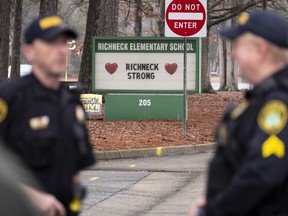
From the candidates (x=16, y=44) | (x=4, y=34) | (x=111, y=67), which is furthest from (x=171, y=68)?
(x=16, y=44)

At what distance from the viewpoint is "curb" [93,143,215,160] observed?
652 inches

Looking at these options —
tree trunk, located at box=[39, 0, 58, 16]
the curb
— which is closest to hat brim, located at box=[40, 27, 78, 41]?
the curb

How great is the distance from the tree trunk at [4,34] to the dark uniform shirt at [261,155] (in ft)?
85.2

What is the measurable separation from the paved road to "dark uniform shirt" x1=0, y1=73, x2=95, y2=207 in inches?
215

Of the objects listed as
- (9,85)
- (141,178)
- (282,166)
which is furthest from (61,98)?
(141,178)

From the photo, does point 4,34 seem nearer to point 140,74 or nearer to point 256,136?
point 140,74

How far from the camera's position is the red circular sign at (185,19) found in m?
18.9

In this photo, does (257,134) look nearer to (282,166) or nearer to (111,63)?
(282,166)

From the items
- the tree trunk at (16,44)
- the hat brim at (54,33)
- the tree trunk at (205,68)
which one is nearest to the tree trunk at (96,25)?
the tree trunk at (16,44)

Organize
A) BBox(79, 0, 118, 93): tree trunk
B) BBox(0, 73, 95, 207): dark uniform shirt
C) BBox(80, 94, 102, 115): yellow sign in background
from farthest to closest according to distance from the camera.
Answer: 1. BBox(79, 0, 118, 93): tree trunk
2. BBox(80, 94, 102, 115): yellow sign in background
3. BBox(0, 73, 95, 207): dark uniform shirt

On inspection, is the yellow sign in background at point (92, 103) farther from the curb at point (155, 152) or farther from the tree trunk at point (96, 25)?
the tree trunk at point (96, 25)

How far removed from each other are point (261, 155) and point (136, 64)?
16634mm

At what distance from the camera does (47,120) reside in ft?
18.1

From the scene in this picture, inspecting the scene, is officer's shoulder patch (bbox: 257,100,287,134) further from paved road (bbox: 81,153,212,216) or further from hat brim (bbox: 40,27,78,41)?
paved road (bbox: 81,153,212,216)
